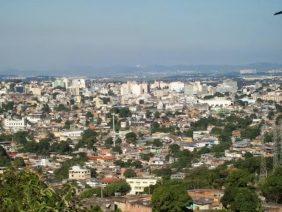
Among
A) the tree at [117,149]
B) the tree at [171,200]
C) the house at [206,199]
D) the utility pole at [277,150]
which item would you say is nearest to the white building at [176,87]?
the tree at [117,149]

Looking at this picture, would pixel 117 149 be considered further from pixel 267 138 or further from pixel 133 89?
pixel 133 89

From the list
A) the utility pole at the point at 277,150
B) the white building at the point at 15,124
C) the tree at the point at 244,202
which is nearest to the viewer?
the tree at the point at 244,202

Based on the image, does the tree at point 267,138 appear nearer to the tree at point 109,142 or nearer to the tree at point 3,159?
the tree at point 109,142

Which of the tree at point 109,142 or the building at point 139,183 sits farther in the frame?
the tree at point 109,142

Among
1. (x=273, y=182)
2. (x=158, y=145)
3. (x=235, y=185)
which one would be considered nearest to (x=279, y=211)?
(x=273, y=182)

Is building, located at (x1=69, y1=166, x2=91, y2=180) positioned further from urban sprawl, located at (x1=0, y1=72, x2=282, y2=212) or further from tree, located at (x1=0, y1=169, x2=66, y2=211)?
tree, located at (x1=0, y1=169, x2=66, y2=211)

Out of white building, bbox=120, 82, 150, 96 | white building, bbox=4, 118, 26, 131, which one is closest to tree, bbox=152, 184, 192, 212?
white building, bbox=4, 118, 26, 131

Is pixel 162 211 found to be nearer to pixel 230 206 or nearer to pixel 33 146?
pixel 230 206
